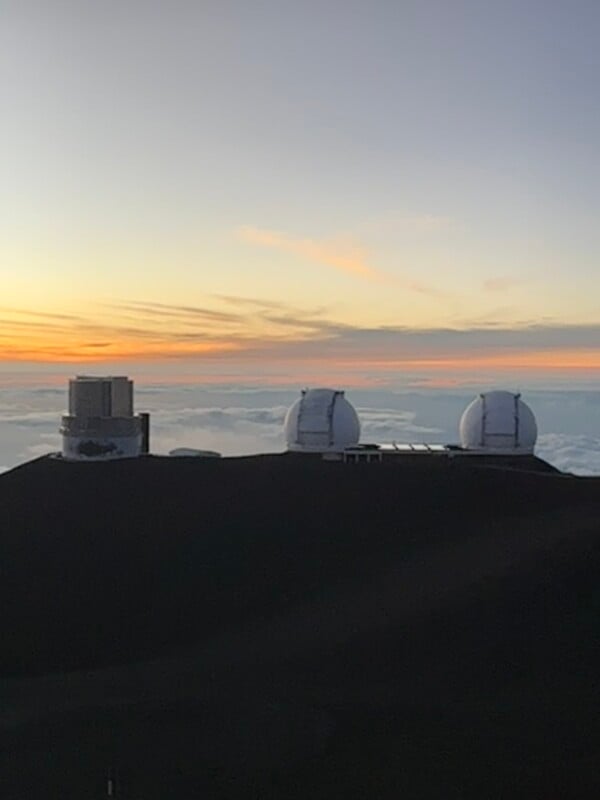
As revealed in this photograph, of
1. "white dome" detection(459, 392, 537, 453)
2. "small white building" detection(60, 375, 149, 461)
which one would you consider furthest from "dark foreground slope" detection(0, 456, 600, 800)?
"white dome" detection(459, 392, 537, 453)

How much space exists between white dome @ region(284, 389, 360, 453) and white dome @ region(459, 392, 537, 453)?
353 centimetres

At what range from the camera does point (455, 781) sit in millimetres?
10969

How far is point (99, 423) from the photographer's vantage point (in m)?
26.5

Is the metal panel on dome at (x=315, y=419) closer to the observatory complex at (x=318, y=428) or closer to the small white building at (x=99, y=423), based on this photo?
the observatory complex at (x=318, y=428)

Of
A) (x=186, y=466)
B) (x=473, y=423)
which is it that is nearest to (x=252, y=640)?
(x=186, y=466)

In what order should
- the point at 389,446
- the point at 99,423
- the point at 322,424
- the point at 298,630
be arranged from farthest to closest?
the point at 389,446 → the point at 322,424 → the point at 99,423 → the point at 298,630

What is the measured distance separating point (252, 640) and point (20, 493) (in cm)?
1015

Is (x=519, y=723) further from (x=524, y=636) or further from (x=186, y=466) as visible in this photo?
(x=186, y=466)

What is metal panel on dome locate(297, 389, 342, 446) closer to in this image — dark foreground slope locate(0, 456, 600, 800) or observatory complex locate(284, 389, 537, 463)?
observatory complex locate(284, 389, 537, 463)

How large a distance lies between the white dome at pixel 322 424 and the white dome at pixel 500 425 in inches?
139

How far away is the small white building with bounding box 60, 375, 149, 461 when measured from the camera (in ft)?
86.9

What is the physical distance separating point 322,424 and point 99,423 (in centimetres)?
655

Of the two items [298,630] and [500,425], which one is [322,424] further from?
[298,630]

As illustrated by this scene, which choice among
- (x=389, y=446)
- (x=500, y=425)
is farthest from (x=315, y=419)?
(x=500, y=425)
